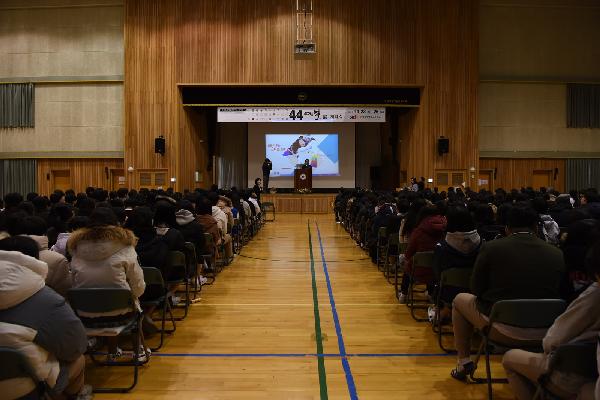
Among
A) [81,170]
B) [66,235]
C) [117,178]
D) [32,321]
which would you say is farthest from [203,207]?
[81,170]

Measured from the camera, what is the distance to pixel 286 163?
2241 centimetres

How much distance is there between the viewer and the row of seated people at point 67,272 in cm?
263

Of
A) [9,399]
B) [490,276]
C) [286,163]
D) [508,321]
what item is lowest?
[9,399]

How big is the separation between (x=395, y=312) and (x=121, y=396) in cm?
341

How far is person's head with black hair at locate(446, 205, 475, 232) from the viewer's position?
4520 millimetres

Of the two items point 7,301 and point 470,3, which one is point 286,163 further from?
point 7,301

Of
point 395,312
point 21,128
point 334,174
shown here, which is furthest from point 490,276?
point 21,128

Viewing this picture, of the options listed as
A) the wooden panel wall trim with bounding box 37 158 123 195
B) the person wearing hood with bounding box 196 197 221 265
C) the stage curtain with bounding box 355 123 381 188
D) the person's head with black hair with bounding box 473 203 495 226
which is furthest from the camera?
the stage curtain with bounding box 355 123 381 188

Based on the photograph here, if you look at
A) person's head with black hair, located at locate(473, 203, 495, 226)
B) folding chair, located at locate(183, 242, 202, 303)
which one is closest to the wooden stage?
folding chair, located at locate(183, 242, 202, 303)

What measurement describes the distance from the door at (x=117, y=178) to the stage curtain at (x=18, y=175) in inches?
121

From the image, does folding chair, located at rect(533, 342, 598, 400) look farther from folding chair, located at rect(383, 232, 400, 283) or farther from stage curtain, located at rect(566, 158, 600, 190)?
stage curtain, located at rect(566, 158, 600, 190)

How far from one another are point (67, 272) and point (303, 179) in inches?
699

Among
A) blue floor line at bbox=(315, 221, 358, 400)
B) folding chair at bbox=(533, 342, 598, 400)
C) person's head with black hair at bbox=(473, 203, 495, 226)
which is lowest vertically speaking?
blue floor line at bbox=(315, 221, 358, 400)

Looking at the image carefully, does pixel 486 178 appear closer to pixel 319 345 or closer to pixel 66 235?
pixel 319 345
